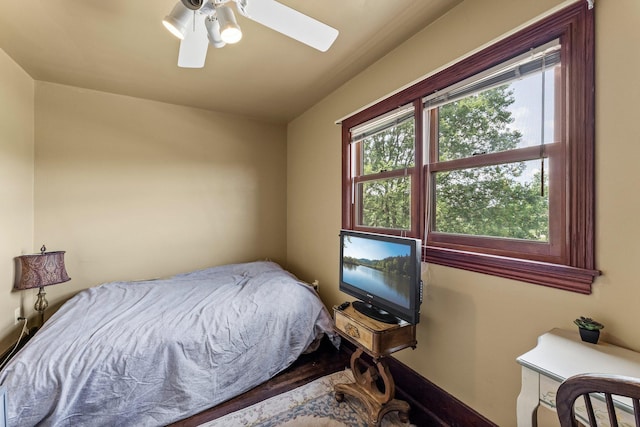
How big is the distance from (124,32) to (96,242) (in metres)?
2.05

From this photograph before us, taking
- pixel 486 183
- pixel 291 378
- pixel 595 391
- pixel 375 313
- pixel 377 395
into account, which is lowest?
pixel 291 378

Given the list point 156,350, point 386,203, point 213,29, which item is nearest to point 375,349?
point 386,203

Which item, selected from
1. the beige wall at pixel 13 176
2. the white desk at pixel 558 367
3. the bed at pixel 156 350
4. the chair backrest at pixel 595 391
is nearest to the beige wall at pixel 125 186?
the beige wall at pixel 13 176

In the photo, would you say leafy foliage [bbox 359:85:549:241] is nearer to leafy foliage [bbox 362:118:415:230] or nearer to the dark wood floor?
leafy foliage [bbox 362:118:415:230]

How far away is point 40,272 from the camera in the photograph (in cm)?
215

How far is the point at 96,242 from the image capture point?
267 cm

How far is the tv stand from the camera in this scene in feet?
5.28

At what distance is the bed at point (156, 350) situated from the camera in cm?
142

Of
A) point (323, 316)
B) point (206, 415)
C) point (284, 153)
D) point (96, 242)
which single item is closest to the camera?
point (206, 415)

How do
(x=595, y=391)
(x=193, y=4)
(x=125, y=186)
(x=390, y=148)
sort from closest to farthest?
(x=595, y=391) → (x=193, y=4) → (x=390, y=148) → (x=125, y=186)

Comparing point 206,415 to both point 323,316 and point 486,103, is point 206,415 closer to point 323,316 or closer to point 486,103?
point 323,316

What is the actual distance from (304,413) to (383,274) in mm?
1078

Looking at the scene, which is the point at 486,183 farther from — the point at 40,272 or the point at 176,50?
the point at 40,272

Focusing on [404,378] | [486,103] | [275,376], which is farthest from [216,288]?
[486,103]
